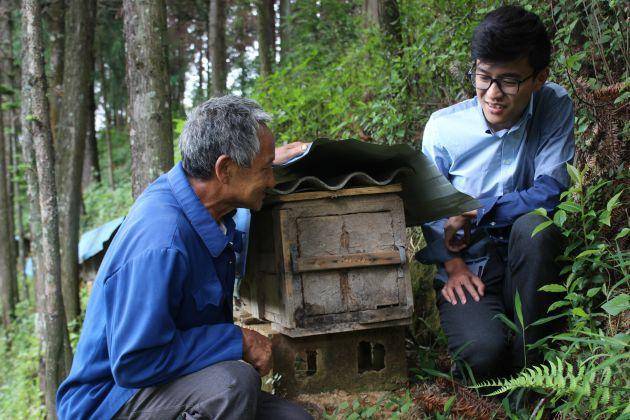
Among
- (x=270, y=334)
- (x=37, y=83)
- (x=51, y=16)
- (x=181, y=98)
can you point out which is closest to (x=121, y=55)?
(x=181, y=98)

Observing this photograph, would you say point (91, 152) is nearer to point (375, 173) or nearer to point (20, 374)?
point (20, 374)

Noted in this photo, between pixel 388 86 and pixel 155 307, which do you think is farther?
pixel 388 86

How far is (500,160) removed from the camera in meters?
3.55

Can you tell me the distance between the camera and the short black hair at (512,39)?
320cm

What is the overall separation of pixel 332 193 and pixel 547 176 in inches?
45.2

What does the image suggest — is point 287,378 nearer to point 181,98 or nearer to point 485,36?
point 485,36

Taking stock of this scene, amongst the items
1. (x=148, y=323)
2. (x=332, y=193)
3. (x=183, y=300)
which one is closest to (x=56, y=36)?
(x=332, y=193)

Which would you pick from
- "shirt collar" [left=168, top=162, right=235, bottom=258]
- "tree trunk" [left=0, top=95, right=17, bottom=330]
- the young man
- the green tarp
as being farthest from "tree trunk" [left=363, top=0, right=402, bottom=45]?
"tree trunk" [left=0, top=95, right=17, bottom=330]

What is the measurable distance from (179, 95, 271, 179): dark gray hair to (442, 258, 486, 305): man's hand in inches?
57.3

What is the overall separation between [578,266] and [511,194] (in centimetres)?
51

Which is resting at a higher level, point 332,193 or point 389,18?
point 389,18

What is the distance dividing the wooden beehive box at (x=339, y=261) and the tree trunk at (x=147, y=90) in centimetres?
171

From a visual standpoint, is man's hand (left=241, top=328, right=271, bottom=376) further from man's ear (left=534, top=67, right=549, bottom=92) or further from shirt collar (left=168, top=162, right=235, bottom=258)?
man's ear (left=534, top=67, right=549, bottom=92)

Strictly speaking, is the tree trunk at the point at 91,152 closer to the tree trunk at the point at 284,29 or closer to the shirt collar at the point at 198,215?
the tree trunk at the point at 284,29
